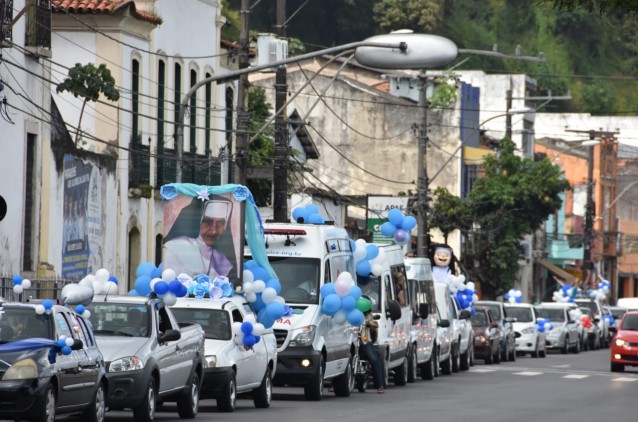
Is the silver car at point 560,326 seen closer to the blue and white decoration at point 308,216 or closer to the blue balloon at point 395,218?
the blue balloon at point 395,218

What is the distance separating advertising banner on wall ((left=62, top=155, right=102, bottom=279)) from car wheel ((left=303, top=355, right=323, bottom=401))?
12126 mm

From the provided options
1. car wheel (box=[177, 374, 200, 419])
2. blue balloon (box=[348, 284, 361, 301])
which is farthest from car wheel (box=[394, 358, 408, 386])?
car wheel (box=[177, 374, 200, 419])

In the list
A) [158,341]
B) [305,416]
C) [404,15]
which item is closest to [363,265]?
[305,416]

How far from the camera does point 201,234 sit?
26141mm

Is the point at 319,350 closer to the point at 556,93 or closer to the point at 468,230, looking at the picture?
the point at 468,230

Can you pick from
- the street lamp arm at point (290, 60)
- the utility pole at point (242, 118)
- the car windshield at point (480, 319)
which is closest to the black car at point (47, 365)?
the street lamp arm at point (290, 60)

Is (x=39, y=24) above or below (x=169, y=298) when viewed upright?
above

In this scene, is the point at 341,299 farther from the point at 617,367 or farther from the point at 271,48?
the point at 617,367

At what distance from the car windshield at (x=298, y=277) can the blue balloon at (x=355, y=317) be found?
56 cm

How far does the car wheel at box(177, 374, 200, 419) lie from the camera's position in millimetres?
21038

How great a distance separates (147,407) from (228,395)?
2.96 m

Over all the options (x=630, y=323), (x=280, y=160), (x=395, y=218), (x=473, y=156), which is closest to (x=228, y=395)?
(x=280, y=160)

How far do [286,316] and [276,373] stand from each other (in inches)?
39.8

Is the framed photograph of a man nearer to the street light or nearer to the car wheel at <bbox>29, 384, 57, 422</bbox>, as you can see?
the street light
